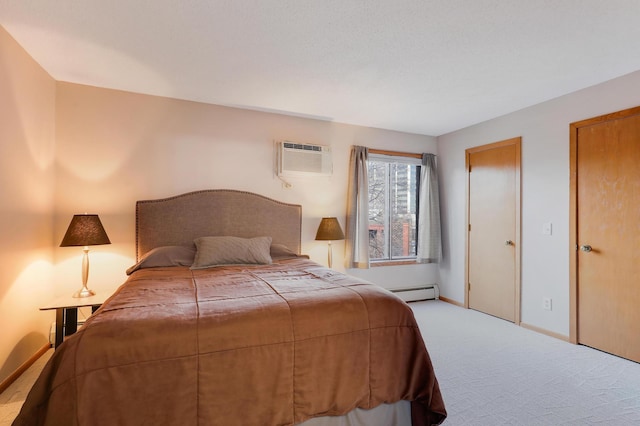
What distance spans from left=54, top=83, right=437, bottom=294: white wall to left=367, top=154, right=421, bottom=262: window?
0.84 metres

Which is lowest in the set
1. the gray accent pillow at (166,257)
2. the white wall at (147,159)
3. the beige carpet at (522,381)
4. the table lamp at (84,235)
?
the beige carpet at (522,381)

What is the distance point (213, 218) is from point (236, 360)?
7.29 ft

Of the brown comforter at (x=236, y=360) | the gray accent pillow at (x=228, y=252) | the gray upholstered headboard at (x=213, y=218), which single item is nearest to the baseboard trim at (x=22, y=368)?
the gray upholstered headboard at (x=213, y=218)

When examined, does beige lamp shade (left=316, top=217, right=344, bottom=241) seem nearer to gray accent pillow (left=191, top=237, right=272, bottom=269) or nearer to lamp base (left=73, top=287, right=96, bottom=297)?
gray accent pillow (left=191, top=237, right=272, bottom=269)

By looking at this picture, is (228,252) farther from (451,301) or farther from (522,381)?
(451,301)

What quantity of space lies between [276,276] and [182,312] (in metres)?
0.92

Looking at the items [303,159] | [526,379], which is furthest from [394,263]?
[526,379]

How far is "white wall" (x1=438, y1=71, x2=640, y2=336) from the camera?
296 centimetres

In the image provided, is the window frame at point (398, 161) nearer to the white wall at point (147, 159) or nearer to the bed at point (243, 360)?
the white wall at point (147, 159)

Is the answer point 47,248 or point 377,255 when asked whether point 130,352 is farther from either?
point 377,255

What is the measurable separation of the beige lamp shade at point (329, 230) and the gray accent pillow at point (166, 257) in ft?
4.64

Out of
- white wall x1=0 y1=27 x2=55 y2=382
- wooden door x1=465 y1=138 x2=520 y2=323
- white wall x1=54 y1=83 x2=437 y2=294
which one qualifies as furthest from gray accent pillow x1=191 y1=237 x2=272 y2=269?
wooden door x1=465 y1=138 x2=520 y2=323

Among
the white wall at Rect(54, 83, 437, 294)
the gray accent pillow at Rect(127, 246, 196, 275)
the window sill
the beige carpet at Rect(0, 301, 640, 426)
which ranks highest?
the white wall at Rect(54, 83, 437, 294)

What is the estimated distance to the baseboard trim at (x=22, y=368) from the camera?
2.20 metres
